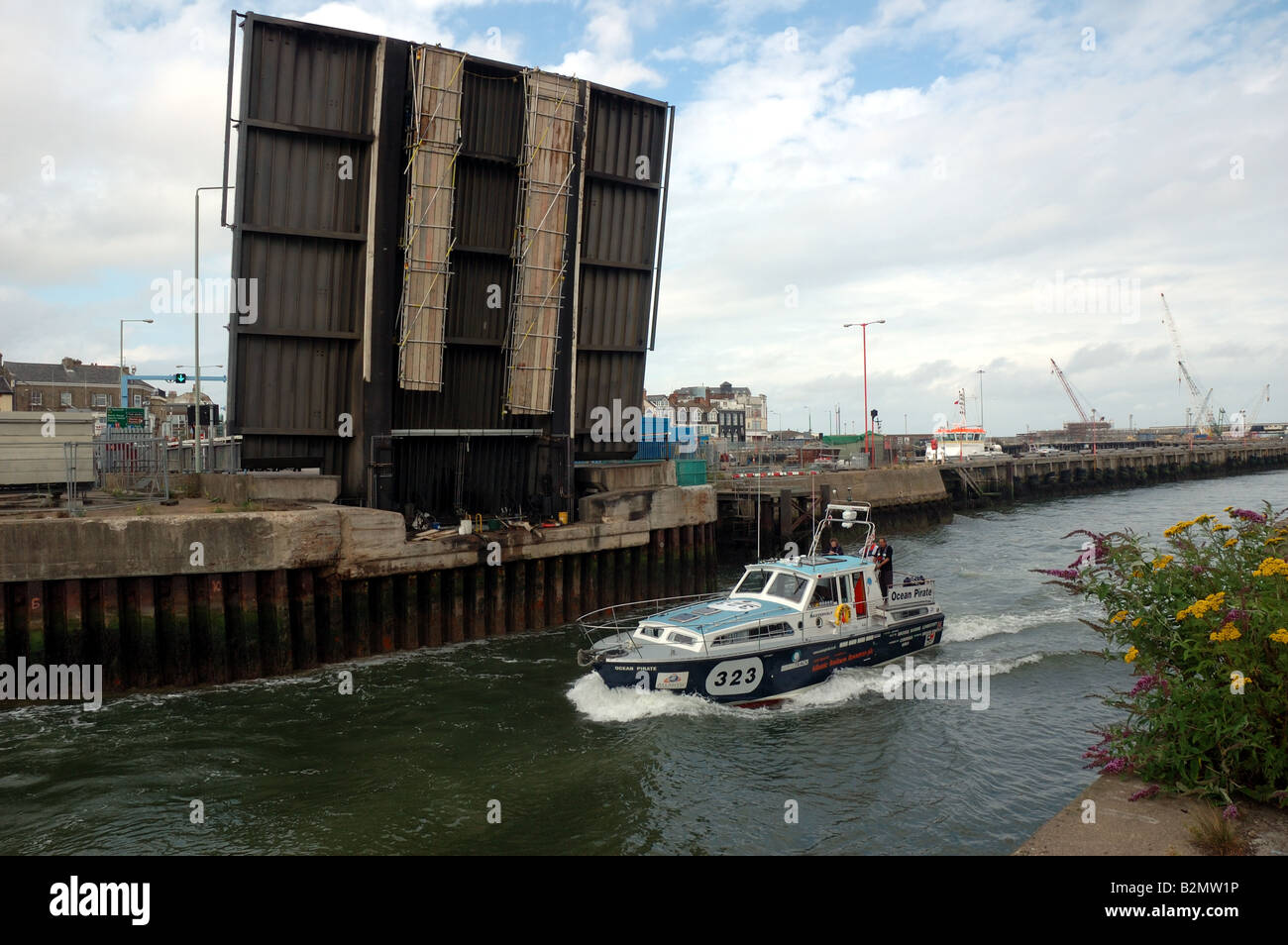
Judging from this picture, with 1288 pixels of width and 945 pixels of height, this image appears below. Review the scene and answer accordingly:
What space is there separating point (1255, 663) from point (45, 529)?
57.8 feet

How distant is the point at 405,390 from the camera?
69.3 feet

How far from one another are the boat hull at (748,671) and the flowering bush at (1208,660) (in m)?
6.77

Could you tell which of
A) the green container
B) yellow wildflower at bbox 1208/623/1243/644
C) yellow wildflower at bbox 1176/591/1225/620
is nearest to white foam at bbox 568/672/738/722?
yellow wildflower at bbox 1176/591/1225/620

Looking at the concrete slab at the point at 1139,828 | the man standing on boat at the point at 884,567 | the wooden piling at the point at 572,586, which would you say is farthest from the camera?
the wooden piling at the point at 572,586

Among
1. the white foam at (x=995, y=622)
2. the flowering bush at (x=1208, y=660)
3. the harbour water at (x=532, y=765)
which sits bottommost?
the harbour water at (x=532, y=765)

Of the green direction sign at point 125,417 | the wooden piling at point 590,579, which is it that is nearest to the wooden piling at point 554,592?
the wooden piling at point 590,579

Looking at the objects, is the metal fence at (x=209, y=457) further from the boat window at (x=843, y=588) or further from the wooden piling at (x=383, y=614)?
the boat window at (x=843, y=588)

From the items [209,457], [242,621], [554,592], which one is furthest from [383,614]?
[209,457]

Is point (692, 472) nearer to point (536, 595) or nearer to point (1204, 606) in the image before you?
point (536, 595)

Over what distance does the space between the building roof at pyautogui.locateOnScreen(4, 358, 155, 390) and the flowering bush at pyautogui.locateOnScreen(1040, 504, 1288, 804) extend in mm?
73970

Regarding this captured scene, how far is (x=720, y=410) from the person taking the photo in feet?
423

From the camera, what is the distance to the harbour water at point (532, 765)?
34.7 feet

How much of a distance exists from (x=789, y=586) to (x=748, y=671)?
7.44 ft
